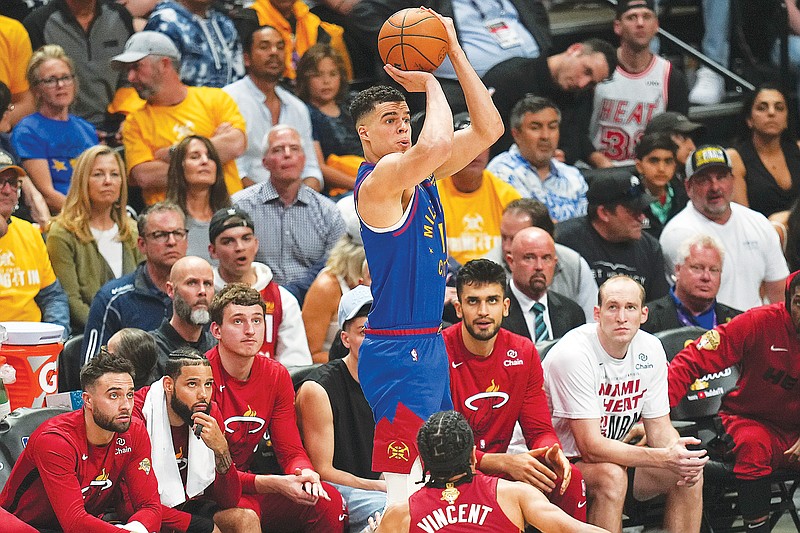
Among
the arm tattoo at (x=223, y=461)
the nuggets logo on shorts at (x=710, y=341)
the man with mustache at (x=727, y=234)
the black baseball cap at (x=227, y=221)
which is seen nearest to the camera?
the arm tattoo at (x=223, y=461)

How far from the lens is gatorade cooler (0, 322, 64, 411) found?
613 centimetres

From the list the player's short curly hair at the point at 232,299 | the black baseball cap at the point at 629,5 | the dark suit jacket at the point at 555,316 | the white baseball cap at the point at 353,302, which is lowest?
the dark suit jacket at the point at 555,316

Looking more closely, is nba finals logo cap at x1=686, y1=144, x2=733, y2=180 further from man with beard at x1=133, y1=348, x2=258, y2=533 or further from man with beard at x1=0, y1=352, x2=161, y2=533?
man with beard at x1=0, y1=352, x2=161, y2=533

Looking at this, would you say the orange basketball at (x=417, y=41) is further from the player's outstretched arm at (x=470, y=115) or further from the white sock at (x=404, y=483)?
the white sock at (x=404, y=483)

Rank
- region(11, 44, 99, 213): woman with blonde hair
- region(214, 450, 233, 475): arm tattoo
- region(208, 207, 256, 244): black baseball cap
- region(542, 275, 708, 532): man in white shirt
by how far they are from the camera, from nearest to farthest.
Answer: region(214, 450, 233, 475): arm tattoo, region(542, 275, 708, 532): man in white shirt, region(208, 207, 256, 244): black baseball cap, region(11, 44, 99, 213): woman with blonde hair

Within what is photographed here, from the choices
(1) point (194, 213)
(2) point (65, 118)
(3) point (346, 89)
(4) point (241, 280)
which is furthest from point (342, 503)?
(3) point (346, 89)

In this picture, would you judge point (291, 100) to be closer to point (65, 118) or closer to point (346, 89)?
point (346, 89)

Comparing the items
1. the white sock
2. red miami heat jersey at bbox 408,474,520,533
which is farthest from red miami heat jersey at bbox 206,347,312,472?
red miami heat jersey at bbox 408,474,520,533

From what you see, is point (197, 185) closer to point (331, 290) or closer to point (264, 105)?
point (331, 290)

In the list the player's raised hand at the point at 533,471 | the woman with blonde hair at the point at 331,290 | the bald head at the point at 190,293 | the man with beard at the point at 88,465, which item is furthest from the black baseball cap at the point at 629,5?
the man with beard at the point at 88,465

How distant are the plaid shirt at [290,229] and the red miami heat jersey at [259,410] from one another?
1.84 metres

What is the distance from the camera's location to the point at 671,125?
950cm

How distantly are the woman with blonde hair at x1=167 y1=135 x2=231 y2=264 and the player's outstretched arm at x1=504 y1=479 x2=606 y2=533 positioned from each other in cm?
350

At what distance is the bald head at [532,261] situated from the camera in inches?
283
